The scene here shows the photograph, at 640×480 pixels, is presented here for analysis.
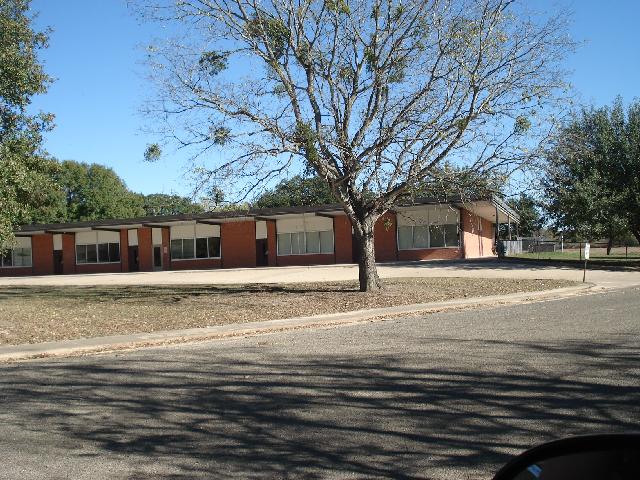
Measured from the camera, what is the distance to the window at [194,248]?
5211 centimetres

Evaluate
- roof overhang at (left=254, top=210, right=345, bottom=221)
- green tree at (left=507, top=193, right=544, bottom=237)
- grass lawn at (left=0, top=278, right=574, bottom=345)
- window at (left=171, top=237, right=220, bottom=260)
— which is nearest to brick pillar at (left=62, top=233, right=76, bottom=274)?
window at (left=171, top=237, right=220, bottom=260)

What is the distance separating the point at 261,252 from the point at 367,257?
2951 cm

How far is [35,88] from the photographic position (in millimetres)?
19891

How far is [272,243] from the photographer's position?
50.3 metres

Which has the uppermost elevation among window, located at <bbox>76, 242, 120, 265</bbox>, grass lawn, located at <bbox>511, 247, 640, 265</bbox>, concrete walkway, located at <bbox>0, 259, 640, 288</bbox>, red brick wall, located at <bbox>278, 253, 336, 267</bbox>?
window, located at <bbox>76, 242, 120, 265</bbox>

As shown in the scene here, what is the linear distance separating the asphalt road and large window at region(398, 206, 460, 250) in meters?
32.1

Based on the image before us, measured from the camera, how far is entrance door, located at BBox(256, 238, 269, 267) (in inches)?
1996

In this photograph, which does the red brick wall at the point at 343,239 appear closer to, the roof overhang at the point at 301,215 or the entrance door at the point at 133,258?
the roof overhang at the point at 301,215

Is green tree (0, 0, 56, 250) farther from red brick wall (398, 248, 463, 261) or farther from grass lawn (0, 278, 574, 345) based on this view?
red brick wall (398, 248, 463, 261)

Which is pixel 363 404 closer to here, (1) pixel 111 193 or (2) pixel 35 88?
(2) pixel 35 88

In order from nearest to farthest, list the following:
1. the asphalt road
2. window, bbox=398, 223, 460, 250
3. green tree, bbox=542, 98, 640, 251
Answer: the asphalt road → green tree, bbox=542, 98, 640, 251 → window, bbox=398, 223, 460, 250

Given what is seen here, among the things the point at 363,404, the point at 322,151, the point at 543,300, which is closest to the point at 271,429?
the point at 363,404

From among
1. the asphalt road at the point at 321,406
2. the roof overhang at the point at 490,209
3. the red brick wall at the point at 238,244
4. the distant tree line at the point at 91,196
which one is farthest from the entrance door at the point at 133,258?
the asphalt road at the point at 321,406

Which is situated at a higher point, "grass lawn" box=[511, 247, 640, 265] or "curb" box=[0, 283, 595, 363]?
"grass lawn" box=[511, 247, 640, 265]
